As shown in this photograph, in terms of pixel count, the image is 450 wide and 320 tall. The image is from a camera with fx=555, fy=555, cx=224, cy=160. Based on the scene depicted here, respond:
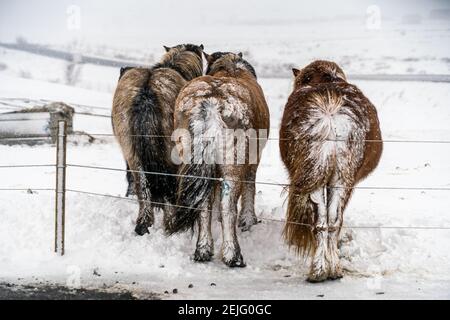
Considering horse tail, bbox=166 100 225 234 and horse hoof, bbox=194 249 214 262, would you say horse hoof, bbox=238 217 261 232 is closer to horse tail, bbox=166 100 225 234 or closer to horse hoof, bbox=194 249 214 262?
horse hoof, bbox=194 249 214 262

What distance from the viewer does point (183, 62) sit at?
23.0 feet

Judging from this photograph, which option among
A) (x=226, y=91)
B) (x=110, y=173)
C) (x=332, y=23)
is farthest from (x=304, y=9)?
(x=226, y=91)

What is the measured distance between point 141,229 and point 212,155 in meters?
1.37

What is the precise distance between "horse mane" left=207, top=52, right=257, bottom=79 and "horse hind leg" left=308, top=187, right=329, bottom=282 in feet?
7.15

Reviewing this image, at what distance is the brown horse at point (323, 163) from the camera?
4.77 m

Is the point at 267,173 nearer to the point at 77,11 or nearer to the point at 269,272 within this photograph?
the point at 269,272

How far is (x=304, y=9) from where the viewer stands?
14.0m

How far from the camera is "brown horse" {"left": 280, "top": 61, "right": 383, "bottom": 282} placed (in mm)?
4770

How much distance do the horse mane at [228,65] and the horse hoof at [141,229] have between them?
2016mm

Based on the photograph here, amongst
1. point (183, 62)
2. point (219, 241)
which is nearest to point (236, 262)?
point (219, 241)

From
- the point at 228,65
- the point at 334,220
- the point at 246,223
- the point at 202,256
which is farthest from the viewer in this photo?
the point at 228,65

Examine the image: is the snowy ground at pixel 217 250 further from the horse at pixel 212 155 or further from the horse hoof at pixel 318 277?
the horse at pixel 212 155

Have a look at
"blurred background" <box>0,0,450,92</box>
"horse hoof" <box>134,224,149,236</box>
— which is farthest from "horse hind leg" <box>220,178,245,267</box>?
"blurred background" <box>0,0,450,92</box>

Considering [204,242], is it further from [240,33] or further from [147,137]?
[240,33]
